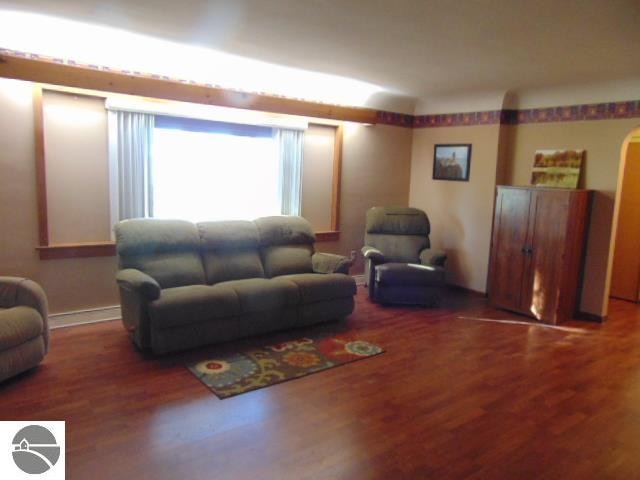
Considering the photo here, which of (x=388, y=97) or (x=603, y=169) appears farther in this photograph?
(x=388, y=97)

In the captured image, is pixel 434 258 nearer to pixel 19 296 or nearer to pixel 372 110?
pixel 372 110

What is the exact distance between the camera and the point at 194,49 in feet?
13.0

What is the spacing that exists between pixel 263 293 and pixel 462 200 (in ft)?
10.3

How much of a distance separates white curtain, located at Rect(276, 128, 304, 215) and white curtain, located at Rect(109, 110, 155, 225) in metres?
1.47

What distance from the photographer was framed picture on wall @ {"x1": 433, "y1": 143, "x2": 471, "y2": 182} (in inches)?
225

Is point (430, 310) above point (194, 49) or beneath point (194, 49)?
beneath

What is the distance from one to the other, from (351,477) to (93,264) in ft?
10.2

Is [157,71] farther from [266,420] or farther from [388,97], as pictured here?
[266,420]

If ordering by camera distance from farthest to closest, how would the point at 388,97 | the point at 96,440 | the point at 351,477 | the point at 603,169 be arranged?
the point at 388,97 < the point at 603,169 < the point at 96,440 < the point at 351,477

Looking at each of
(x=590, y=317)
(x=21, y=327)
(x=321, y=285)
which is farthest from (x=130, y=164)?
(x=590, y=317)

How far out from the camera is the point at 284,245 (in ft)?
15.3

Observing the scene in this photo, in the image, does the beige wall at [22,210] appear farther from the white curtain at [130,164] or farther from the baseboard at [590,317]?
the baseboard at [590,317]

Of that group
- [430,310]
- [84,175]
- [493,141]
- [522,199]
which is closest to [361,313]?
[430,310]

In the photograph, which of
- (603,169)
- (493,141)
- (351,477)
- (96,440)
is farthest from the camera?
(493,141)
